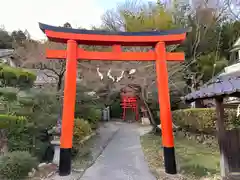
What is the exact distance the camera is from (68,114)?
6504 mm

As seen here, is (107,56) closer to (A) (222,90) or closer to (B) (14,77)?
(A) (222,90)

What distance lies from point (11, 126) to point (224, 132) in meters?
5.15

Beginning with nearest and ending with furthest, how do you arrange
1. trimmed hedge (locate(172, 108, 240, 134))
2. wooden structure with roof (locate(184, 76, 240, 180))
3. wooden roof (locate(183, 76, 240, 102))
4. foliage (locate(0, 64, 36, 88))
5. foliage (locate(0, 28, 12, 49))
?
1. wooden roof (locate(183, 76, 240, 102))
2. wooden structure with roof (locate(184, 76, 240, 180))
3. trimmed hedge (locate(172, 108, 240, 134))
4. foliage (locate(0, 64, 36, 88))
5. foliage (locate(0, 28, 12, 49))

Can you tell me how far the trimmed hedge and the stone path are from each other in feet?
9.94

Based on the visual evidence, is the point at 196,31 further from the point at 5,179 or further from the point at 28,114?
the point at 5,179

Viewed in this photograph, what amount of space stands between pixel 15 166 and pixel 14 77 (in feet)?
19.2

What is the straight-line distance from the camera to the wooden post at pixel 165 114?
647 cm

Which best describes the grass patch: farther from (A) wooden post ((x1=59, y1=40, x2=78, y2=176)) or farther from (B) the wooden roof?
(B) the wooden roof

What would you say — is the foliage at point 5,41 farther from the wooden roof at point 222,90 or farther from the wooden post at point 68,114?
the wooden roof at point 222,90

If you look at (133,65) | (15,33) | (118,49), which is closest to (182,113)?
(133,65)

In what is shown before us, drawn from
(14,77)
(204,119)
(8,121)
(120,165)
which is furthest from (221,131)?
(14,77)

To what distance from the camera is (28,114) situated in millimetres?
8750

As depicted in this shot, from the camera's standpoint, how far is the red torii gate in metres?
6.46

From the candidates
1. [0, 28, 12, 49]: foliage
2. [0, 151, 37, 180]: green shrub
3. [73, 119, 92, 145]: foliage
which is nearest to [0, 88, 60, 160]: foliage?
[73, 119, 92, 145]: foliage
